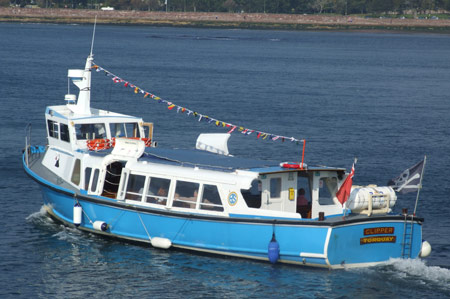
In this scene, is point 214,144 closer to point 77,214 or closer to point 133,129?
point 133,129

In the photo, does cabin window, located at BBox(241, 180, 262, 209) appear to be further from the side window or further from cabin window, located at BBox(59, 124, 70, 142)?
cabin window, located at BBox(59, 124, 70, 142)

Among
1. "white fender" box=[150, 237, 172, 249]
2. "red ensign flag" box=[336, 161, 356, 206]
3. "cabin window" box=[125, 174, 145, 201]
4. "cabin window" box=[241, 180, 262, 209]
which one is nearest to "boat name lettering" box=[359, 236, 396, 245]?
"red ensign flag" box=[336, 161, 356, 206]

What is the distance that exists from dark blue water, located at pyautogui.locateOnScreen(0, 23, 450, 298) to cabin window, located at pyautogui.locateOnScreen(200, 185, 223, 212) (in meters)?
1.78

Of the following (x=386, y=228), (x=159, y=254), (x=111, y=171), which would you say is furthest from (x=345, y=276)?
(x=111, y=171)

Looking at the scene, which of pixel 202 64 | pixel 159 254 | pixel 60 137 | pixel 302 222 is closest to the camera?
pixel 302 222

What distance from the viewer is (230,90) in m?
79.5

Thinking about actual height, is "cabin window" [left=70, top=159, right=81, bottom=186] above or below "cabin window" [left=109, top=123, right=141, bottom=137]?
below

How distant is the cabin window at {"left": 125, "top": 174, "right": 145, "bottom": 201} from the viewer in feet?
87.2

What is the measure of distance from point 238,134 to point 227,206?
84.0 ft

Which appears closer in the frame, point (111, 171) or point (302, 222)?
point (302, 222)

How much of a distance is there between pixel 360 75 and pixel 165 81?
3187 cm

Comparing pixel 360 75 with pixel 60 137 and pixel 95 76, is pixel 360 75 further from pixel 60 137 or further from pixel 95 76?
pixel 60 137

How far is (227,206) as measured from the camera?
2477 cm

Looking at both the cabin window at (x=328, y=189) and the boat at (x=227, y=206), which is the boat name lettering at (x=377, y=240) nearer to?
the boat at (x=227, y=206)
